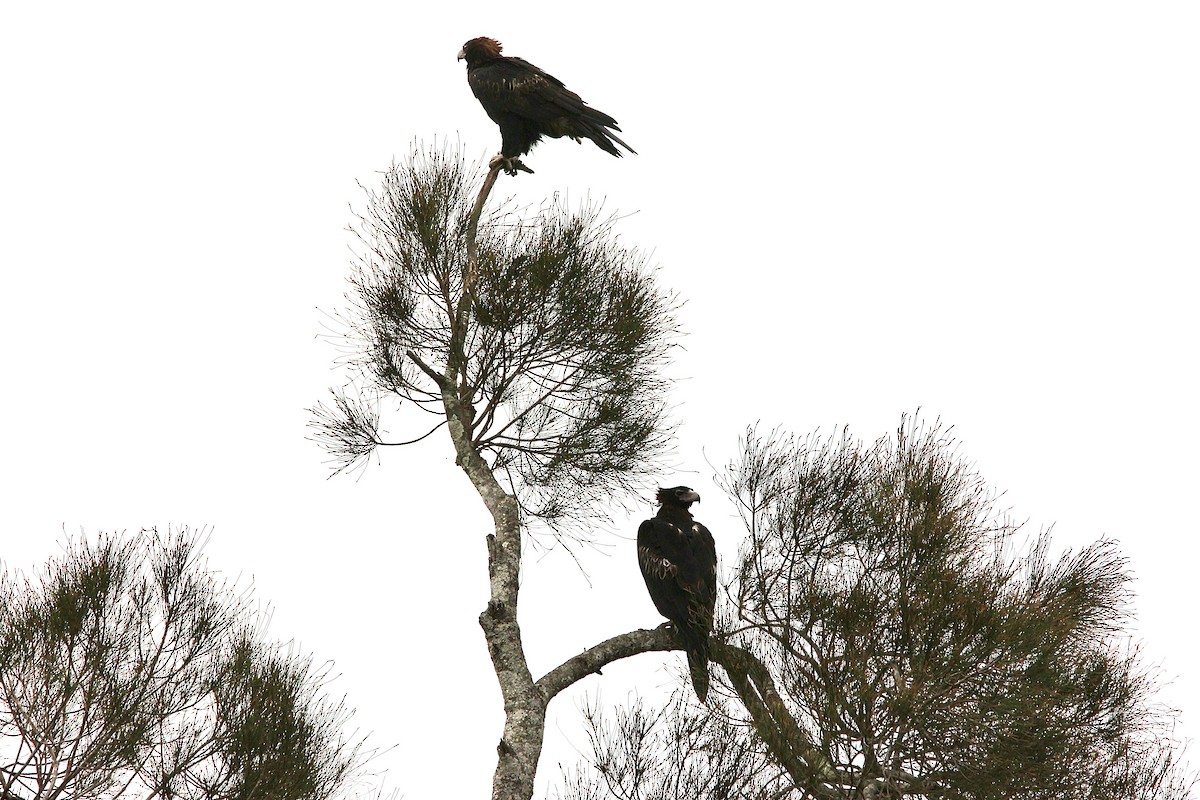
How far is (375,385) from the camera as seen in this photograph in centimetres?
611

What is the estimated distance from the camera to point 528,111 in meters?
6.47

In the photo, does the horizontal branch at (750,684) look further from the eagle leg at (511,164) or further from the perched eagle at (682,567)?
the eagle leg at (511,164)

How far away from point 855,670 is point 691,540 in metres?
1.40

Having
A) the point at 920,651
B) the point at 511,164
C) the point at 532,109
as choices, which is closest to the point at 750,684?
the point at 920,651

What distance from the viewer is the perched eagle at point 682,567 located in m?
5.27

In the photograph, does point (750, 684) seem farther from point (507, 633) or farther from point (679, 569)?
point (507, 633)

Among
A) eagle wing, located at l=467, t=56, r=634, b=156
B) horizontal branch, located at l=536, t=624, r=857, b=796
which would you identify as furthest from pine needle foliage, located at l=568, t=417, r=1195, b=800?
eagle wing, located at l=467, t=56, r=634, b=156

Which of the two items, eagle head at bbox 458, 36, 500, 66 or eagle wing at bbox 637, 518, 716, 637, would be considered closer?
eagle wing at bbox 637, 518, 716, 637

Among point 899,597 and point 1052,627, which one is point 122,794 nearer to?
point 899,597

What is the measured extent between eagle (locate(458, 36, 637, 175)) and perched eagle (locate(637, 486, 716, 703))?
70.0 inches

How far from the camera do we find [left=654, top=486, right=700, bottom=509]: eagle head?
5.95 meters

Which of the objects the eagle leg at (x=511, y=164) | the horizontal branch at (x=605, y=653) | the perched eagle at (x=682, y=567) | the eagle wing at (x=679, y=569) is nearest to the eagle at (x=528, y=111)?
the eagle leg at (x=511, y=164)

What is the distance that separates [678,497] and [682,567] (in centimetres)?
49

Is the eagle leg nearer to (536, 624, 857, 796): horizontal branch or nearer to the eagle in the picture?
the eagle
